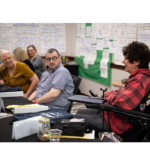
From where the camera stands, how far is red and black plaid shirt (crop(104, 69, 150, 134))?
185cm

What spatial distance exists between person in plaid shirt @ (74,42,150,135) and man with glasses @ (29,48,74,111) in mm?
382

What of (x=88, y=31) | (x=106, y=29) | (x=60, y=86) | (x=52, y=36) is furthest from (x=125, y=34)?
(x=52, y=36)

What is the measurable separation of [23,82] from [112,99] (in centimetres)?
153

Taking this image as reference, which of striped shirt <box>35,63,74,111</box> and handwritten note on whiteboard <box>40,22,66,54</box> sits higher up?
handwritten note on whiteboard <box>40,22,66,54</box>

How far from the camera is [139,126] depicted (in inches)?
72.5

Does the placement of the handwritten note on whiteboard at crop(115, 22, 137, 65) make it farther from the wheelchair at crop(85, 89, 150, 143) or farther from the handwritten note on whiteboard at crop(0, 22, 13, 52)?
the handwritten note on whiteboard at crop(0, 22, 13, 52)

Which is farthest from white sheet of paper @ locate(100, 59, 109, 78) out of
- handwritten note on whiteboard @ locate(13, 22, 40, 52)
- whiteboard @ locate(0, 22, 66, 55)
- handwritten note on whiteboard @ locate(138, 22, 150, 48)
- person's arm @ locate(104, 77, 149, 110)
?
person's arm @ locate(104, 77, 149, 110)

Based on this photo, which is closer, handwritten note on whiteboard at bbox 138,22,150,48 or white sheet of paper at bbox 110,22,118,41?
handwritten note on whiteboard at bbox 138,22,150,48

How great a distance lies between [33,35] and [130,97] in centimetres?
440

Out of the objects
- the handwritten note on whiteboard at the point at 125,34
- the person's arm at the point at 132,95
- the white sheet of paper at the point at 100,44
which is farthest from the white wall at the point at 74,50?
the person's arm at the point at 132,95

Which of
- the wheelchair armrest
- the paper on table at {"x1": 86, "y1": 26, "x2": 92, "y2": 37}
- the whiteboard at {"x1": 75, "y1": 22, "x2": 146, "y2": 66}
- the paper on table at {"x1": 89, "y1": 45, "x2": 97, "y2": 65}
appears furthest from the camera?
the paper on table at {"x1": 86, "y1": 26, "x2": 92, "y2": 37}

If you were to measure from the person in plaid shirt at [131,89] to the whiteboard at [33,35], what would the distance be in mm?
4020

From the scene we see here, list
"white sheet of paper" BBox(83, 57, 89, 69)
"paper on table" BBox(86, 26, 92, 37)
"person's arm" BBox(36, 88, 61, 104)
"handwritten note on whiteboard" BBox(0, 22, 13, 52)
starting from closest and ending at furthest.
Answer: "person's arm" BBox(36, 88, 61, 104)
"paper on table" BBox(86, 26, 92, 37)
"white sheet of paper" BBox(83, 57, 89, 69)
"handwritten note on whiteboard" BBox(0, 22, 13, 52)
